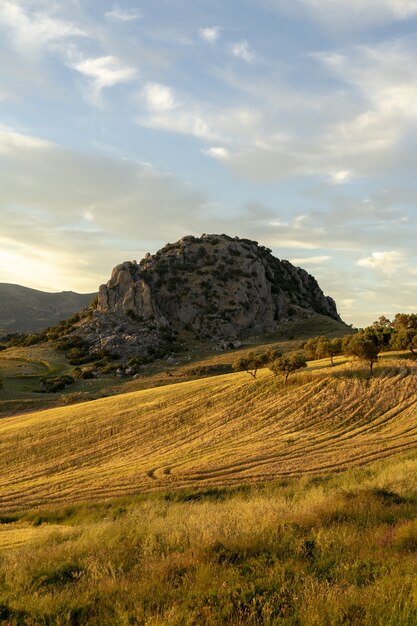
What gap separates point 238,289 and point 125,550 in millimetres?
134906

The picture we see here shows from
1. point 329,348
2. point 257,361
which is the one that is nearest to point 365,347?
point 329,348

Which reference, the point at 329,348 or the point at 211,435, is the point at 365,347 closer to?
the point at 329,348

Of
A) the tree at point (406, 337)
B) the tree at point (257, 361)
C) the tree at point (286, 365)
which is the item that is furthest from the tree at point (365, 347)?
the tree at point (257, 361)

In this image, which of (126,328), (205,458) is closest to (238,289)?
(126,328)

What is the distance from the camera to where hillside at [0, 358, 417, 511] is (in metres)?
28.9

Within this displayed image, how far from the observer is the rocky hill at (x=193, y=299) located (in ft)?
424

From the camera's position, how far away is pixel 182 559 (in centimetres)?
977

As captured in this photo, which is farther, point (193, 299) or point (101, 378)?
point (193, 299)

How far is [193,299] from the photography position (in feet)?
472

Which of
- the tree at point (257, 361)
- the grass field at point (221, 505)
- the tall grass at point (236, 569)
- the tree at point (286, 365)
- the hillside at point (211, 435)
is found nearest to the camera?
the tall grass at point (236, 569)

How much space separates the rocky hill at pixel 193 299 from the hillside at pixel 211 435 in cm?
6618

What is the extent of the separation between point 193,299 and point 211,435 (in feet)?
347

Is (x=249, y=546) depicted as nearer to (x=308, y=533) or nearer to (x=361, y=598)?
(x=308, y=533)

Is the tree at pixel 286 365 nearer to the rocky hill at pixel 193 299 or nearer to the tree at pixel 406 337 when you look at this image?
the tree at pixel 406 337
